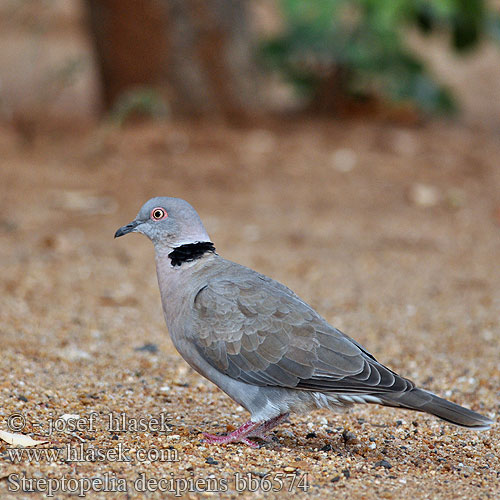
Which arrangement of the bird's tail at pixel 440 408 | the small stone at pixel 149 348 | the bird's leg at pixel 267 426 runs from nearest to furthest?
the bird's tail at pixel 440 408 < the bird's leg at pixel 267 426 < the small stone at pixel 149 348

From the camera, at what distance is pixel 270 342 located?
364 centimetres

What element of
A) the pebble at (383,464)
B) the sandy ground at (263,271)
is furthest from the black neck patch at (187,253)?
the pebble at (383,464)

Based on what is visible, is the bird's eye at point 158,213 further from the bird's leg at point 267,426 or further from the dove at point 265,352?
the bird's leg at point 267,426

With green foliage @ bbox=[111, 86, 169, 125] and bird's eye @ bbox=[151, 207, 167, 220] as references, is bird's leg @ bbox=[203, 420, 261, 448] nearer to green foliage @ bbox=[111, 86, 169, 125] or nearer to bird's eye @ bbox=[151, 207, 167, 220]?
bird's eye @ bbox=[151, 207, 167, 220]

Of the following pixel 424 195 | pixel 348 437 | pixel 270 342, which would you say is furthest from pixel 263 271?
pixel 270 342

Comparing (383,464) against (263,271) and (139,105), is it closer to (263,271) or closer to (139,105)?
(263,271)

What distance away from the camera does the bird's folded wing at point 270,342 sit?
3520mm

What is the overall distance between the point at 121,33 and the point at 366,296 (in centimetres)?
508

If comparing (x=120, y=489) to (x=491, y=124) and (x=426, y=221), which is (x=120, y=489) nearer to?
(x=426, y=221)

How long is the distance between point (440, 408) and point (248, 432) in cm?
88

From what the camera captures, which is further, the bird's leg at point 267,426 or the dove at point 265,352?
the bird's leg at point 267,426

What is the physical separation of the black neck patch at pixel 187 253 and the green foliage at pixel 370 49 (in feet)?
19.1

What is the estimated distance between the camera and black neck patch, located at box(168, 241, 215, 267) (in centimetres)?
396

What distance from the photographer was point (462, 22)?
10.2 meters
